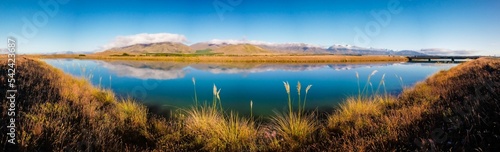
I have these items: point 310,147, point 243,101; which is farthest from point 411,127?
point 243,101

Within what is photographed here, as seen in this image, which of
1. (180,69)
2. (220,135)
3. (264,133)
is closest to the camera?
(220,135)

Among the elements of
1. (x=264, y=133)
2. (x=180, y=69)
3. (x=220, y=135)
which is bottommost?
(x=264, y=133)

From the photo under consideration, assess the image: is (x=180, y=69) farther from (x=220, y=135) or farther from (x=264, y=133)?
(x=220, y=135)

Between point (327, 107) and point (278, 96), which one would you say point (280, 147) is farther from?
point (278, 96)

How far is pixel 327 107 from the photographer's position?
35.9 ft

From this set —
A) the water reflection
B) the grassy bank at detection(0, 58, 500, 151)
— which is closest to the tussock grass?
the grassy bank at detection(0, 58, 500, 151)

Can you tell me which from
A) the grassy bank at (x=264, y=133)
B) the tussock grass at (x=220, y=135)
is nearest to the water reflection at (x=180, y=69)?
the grassy bank at (x=264, y=133)

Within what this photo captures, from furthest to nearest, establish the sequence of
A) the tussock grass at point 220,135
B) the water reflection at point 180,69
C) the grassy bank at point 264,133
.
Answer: the water reflection at point 180,69 → the tussock grass at point 220,135 → the grassy bank at point 264,133

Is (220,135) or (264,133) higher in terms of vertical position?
(220,135)

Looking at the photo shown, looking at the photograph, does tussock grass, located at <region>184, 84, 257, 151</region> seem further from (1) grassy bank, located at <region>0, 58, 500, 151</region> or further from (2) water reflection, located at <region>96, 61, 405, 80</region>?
(2) water reflection, located at <region>96, 61, 405, 80</region>

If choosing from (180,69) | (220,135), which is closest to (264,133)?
(220,135)

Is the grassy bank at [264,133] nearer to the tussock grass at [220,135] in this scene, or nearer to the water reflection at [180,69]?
the tussock grass at [220,135]

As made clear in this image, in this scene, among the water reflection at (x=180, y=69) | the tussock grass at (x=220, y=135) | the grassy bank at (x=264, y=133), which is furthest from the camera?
the water reflection at (x=180, y=69)

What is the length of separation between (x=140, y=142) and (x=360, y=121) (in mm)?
4900
